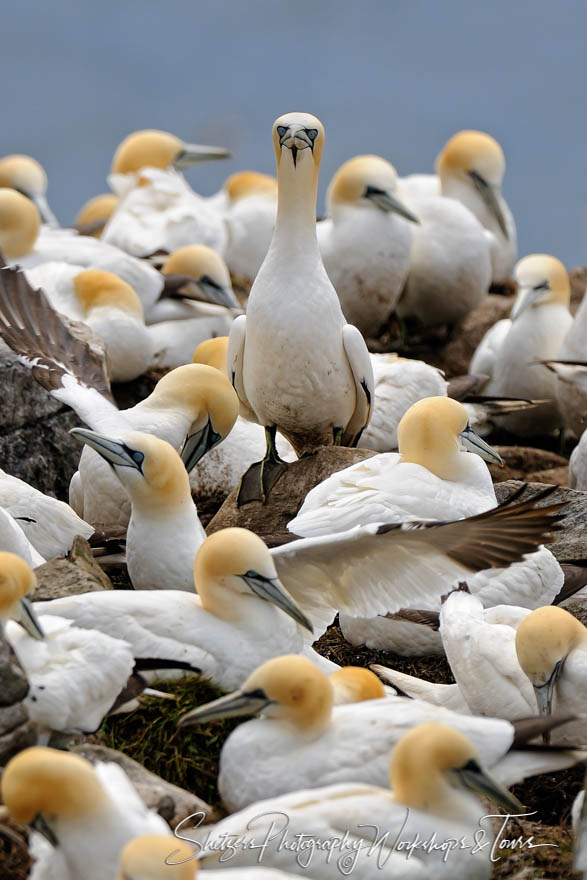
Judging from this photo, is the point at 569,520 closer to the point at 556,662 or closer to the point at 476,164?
the point at 556,662

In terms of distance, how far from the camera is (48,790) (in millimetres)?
3568

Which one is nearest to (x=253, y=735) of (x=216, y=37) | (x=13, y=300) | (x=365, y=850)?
(x=365, y=850)

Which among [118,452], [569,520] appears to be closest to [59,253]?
[569,520]

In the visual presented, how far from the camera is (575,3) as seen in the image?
100000mm

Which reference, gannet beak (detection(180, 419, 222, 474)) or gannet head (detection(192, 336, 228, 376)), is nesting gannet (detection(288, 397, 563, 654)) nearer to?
gannet beak (detection(180, 419, 222, 474))

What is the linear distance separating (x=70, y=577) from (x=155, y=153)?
771 centimetres

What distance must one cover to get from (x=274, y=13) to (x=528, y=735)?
9296 cm

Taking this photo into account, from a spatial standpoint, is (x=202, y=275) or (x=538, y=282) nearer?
(x=538, y=282)

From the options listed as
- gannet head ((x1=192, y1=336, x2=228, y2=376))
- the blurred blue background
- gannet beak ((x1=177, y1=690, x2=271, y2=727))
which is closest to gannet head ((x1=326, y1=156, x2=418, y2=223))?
gannet head ((x1=192, y1=336, x2=228, y2=376))

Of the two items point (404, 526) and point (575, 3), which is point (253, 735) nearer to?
point (404, 526)

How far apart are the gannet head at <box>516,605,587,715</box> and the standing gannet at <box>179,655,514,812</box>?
632mm

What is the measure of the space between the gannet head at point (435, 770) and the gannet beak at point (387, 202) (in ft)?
19.0

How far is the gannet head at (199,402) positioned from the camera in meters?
6.55

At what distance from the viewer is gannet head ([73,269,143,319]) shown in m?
8.37
